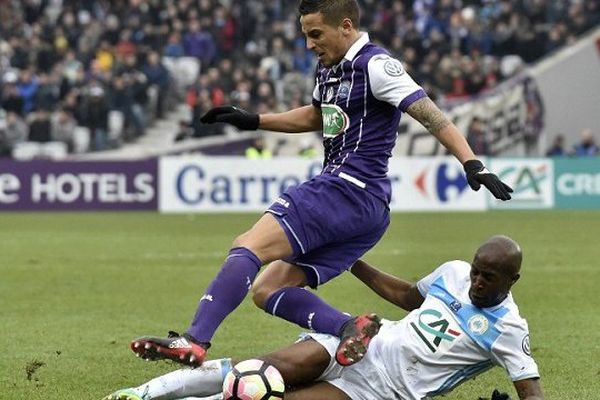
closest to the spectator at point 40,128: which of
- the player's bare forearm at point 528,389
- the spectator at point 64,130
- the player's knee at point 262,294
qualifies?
the spectator at point 64,130

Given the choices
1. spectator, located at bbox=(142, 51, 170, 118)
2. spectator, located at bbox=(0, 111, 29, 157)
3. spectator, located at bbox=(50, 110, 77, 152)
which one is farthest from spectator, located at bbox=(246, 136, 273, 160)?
spectator, located at bbox=(0, 111, 29, 157)

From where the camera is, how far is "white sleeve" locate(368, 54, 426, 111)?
6.66 m

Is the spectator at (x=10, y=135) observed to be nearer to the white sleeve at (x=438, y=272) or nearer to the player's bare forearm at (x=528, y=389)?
the white sleeve at (x=438, y=272)

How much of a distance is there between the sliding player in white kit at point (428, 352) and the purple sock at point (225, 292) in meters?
0.31

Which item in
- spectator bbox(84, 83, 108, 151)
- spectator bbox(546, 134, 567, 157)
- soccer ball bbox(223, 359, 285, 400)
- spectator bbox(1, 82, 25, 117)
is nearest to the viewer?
soccer ball bbox(223, 359, 285, 400)

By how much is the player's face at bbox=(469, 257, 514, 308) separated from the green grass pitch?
4.20ft

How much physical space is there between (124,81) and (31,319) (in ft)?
61.2

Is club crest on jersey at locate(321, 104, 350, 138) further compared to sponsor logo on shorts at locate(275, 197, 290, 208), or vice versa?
club crest on jersey at locate(321, 104, 350, 138)

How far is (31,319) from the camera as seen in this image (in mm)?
10859

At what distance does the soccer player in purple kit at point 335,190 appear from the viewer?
653 centimetres

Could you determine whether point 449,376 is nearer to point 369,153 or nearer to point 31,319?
point 369,153

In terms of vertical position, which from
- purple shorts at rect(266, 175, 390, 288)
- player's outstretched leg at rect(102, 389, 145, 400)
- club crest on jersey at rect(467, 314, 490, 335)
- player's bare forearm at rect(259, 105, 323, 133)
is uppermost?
player's bare forearm at rect(259, 105, 323, 133)

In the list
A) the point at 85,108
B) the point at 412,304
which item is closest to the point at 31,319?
the point at 412,304

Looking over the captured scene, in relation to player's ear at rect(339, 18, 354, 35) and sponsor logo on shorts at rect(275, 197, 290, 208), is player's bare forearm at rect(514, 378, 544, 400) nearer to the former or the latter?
sponsor logo on shorts at rect(275, 197, 290, 208)
